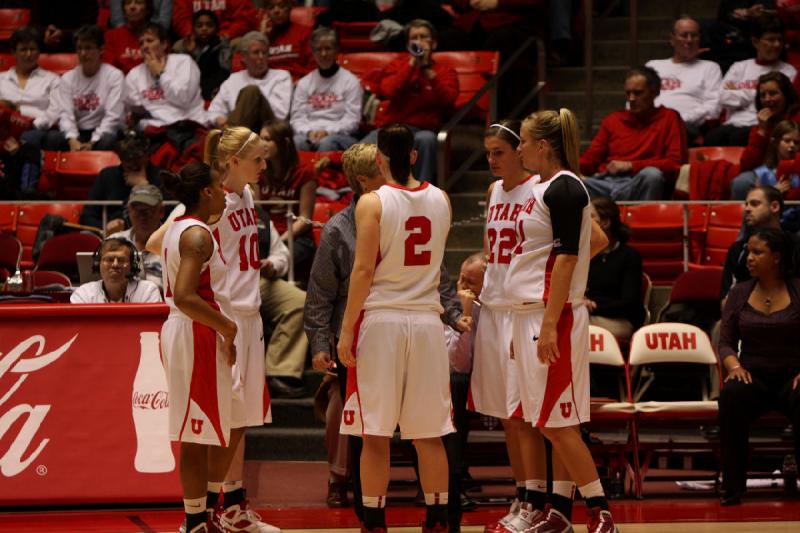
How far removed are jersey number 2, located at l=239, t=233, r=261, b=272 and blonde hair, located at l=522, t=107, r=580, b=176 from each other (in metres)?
1.39

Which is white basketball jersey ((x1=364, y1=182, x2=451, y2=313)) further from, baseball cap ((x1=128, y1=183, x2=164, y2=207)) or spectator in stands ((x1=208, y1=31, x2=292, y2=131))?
spectator in stands ((x1=208, y1=31, x2=292, y2=131))

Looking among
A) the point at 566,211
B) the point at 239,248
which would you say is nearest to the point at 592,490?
the point at 566,211

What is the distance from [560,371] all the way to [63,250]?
4808mm

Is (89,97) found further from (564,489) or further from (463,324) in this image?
(564,489)

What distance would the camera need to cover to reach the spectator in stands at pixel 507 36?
11453 millimetres

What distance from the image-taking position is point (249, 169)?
5953 millimetres

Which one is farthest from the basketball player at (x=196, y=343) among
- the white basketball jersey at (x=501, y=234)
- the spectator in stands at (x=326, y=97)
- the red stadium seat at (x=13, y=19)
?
the red stadium seat at (x=13, y=19)

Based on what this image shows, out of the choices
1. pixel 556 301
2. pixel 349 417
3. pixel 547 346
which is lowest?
pixel 349 417

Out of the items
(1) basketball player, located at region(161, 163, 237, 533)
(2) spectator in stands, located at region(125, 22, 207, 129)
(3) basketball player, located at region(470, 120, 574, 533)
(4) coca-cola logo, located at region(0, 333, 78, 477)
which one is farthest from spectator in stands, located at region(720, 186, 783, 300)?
(2) spectator in stands, located at region(125, 22, 207, 129)

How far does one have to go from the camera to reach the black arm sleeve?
5.59 metres

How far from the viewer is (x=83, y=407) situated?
667cm

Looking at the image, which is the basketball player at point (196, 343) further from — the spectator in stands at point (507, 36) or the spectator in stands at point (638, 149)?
the spectator in stands at point (507, 36)

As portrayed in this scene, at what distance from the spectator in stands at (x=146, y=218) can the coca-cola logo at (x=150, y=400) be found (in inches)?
56.4

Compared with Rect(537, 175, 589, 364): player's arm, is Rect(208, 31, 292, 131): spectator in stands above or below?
above
